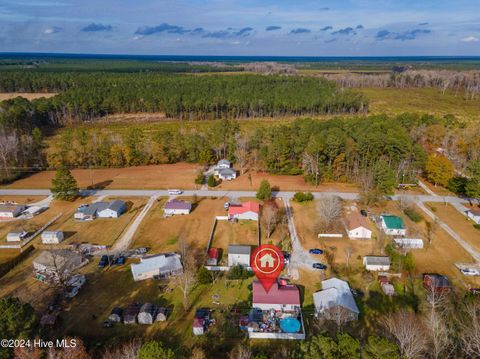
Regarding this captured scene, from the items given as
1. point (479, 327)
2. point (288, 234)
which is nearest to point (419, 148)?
point (288, 234)

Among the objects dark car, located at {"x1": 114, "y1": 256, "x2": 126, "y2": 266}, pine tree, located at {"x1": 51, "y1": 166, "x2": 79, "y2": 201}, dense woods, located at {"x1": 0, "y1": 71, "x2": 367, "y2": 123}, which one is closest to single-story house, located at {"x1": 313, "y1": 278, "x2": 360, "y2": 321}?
dark car, located at {"x1": 114, "y1": 256, "x2": 126, "y2": 266}

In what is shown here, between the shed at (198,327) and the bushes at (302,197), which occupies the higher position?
the shed at (198,327)

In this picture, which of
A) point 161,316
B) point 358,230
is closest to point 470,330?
point 358,230

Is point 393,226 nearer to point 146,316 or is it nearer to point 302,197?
point 302,197

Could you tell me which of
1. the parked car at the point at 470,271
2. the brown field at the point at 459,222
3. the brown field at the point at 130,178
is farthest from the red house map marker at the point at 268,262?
the brown field at the point at 130,178

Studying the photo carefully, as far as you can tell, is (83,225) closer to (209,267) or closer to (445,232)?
(209,267)

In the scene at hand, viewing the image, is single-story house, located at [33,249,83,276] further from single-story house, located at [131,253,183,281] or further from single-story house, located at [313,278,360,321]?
single-story house, located at [313,278,360,321]

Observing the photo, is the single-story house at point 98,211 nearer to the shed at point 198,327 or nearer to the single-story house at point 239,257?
the single-story house at point 239,257
